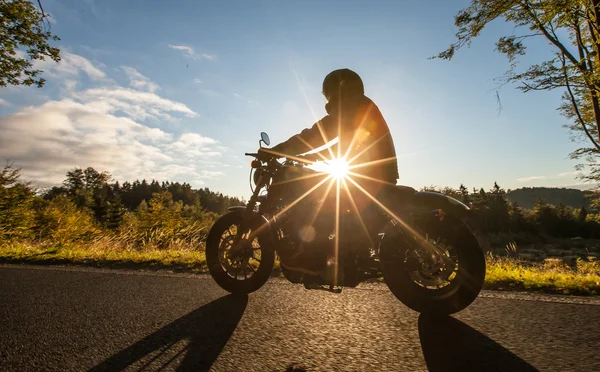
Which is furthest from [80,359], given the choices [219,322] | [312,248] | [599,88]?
[599,88]

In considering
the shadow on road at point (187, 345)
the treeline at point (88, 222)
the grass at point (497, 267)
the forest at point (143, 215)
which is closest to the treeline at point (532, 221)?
the forest at point (143, 215)

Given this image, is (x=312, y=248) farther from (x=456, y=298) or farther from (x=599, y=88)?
(x=599, y=88)

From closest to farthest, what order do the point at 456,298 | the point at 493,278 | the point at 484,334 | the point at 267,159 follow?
the point at 484,334 < the point at 456,298 < the point at 267,159 < the point at 493,278

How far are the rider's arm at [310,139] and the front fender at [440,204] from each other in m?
1.02

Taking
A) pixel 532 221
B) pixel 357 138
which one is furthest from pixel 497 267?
pixel 532 221

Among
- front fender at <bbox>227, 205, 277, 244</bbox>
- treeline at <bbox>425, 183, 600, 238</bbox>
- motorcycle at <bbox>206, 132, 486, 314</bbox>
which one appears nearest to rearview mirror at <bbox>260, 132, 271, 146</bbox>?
motorcycle at <bbox>206, 132, 486, 314</bbox>

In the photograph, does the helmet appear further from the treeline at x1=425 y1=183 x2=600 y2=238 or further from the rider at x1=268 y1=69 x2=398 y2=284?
the treeline at x1=425 y1=183 x2=600 y2=238

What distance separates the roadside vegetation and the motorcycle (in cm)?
56

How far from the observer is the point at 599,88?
1038cm

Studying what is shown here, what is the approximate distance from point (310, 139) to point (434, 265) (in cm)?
168

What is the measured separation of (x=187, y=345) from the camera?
2031 mm

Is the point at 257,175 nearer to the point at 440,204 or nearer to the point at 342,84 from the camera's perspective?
the point at 342,84

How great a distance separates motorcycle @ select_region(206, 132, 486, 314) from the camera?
2.51 m

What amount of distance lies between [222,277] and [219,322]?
103 centimetres
